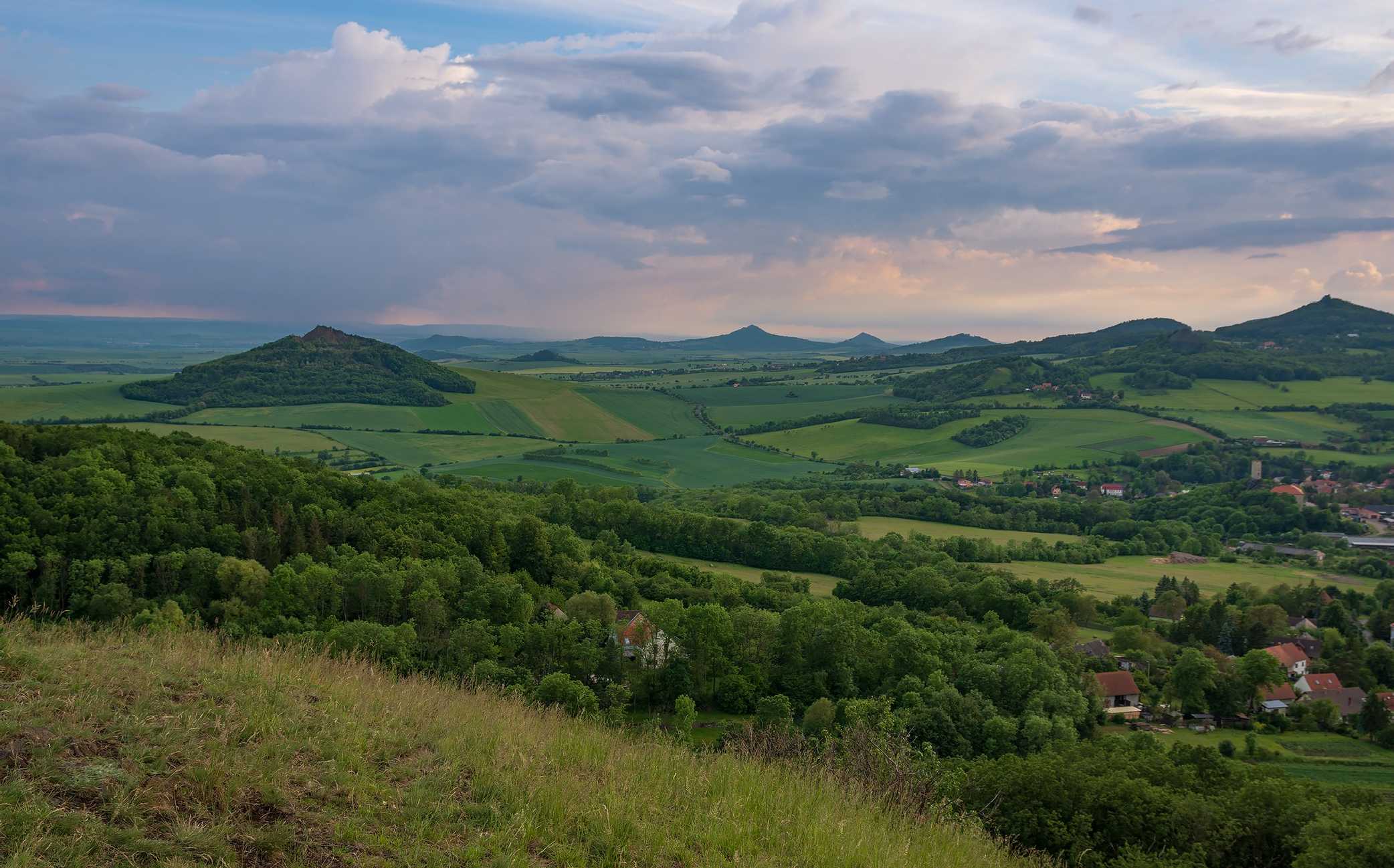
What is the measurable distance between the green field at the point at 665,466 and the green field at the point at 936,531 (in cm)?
2130

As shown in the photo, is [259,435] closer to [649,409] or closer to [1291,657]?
[649,409]

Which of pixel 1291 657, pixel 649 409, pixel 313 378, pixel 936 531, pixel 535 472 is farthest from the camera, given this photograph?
pixel 649 409

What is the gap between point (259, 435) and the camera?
92.2m

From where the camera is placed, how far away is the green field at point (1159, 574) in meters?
52.4

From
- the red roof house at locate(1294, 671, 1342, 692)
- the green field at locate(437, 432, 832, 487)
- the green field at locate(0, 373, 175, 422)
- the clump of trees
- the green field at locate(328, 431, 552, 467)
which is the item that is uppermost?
the green field at locate(0, 373, 175, 422)

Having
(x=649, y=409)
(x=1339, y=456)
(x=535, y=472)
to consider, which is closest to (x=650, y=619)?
(x=535, y=472)

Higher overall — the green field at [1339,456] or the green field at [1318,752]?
the green field at [1339,456]

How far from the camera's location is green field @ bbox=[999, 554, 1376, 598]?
52375 millimetres

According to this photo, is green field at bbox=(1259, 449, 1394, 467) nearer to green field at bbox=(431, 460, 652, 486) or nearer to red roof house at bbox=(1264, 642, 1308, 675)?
red roof house at bbox=(1264, 642, 1308, 675)

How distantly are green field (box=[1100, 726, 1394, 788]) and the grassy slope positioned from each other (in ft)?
84.6

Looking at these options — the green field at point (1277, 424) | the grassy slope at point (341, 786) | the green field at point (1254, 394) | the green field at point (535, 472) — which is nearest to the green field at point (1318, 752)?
the grassy slope at point (341, 786)

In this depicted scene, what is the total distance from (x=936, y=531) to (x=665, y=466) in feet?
118

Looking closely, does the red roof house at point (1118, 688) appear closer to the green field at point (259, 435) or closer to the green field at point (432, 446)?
the green field at point (432, 446)

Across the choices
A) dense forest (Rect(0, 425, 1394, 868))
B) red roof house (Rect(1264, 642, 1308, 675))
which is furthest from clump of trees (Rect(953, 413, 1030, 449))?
red roof house (Rect(1264, 642, 1308, 675))
